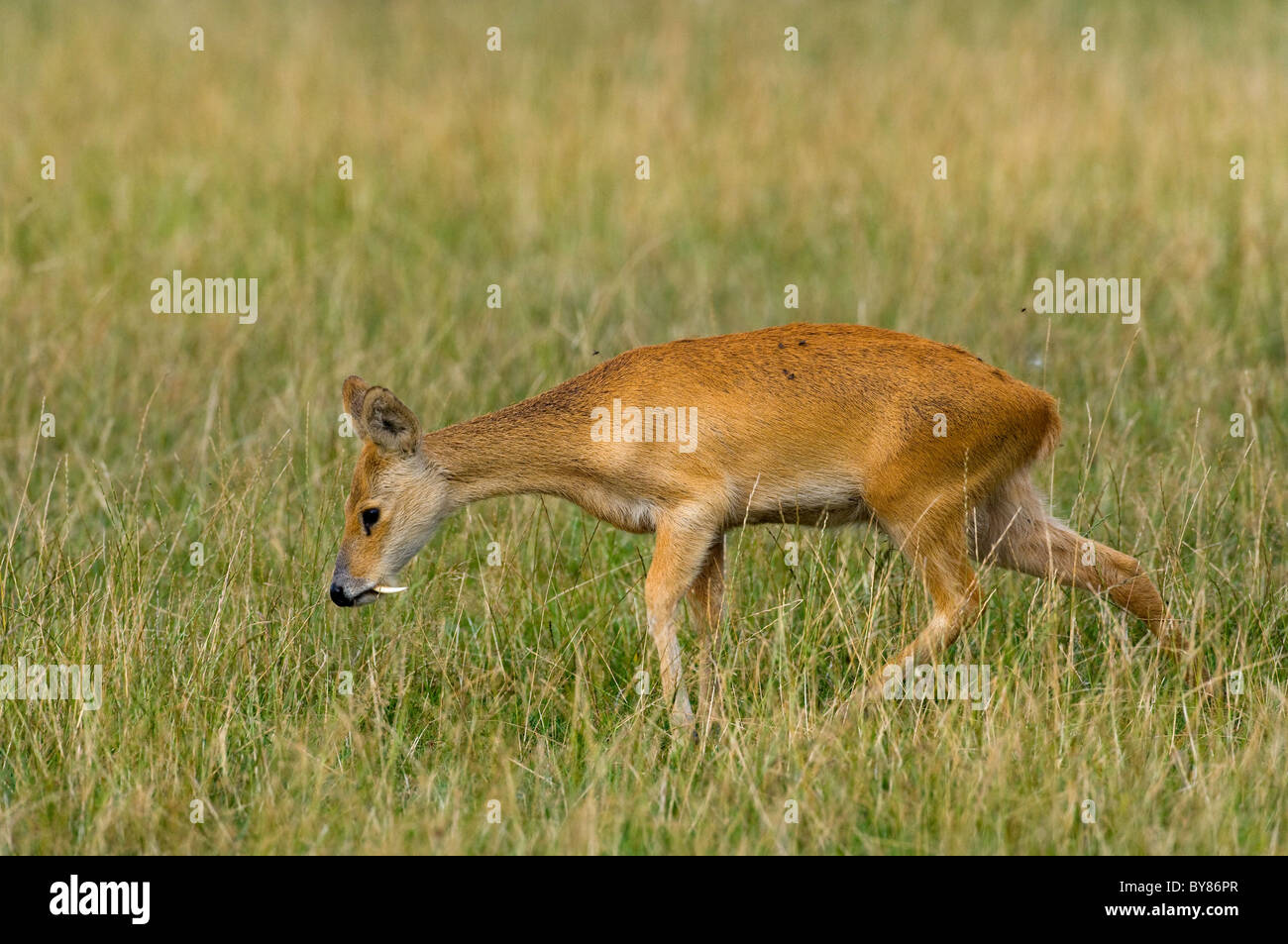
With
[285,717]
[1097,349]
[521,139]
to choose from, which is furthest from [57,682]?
[521,139]

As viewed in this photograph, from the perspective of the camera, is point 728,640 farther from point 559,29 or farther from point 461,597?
point 559,29

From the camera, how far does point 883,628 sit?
6738 millimetres

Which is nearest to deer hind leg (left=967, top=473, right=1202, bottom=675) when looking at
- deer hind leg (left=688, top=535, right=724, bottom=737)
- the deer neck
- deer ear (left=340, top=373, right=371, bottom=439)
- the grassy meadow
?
the grassy meadow

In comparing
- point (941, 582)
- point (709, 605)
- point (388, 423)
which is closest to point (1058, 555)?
point (941, 582)

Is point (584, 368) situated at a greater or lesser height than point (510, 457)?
greater

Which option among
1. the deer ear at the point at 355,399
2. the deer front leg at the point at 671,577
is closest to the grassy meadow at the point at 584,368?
the deer front leg at the point at 671,577

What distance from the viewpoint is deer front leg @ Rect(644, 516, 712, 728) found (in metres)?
6.13

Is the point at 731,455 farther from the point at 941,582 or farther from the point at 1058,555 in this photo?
the point at 1058,555

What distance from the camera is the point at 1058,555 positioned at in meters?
6.60

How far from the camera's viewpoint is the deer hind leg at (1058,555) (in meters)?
6.54

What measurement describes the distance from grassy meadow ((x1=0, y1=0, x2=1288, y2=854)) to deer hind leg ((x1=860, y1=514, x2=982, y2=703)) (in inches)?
7.7

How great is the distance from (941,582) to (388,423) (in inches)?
77.7

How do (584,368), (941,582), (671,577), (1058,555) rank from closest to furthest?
(671,577), (941,582), (1058,555), (584,368)

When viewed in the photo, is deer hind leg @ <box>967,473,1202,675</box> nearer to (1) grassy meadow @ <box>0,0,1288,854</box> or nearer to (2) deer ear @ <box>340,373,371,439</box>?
(1) grassy meadow @ <box>0,0,1288,854</box>
